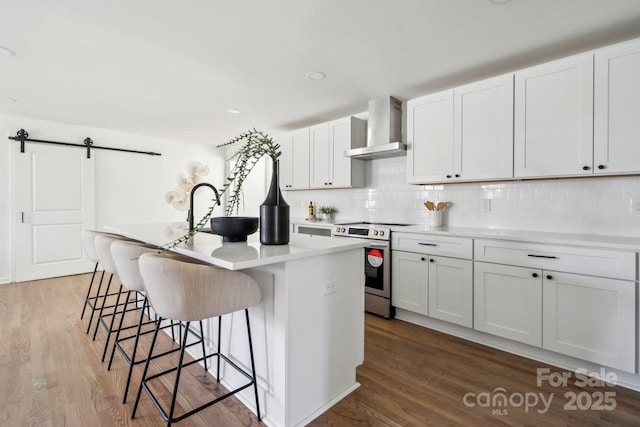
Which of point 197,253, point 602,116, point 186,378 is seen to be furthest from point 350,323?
point 602,116

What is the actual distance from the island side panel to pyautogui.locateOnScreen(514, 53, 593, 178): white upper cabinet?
169 cm

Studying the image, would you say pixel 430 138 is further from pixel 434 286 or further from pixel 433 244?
pixel 434 286

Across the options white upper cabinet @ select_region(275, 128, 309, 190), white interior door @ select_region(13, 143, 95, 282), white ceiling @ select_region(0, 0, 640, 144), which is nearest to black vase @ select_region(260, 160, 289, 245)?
white ceiling @ select_region(0, 0, 640, 144)

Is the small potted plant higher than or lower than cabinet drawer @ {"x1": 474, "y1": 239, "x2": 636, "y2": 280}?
higher

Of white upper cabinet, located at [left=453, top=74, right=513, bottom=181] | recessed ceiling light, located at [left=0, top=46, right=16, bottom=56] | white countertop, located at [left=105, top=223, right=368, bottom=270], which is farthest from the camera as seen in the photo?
white upper cabinet, located at [left=453, top=74, right=513, bottom=181]

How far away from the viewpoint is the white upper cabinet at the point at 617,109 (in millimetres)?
2018

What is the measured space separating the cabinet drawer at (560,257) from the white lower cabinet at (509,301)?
0.07 m

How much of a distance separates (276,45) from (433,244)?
211 centimetres

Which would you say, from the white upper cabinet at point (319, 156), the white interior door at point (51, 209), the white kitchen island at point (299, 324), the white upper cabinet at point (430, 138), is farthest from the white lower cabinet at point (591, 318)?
the white interior door at point (51, 209)

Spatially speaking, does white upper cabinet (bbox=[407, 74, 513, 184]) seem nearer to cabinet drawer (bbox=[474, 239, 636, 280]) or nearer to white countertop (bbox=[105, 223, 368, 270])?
cabinet drawer (bbox=[474, 239, 636, 280])

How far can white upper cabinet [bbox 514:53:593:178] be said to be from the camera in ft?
7.18

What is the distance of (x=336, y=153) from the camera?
3936 mm

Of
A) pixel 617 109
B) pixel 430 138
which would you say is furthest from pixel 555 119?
pixel 430 138

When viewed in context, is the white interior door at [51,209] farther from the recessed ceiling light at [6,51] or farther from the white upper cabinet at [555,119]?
the white upper cabinet at [555,119]
